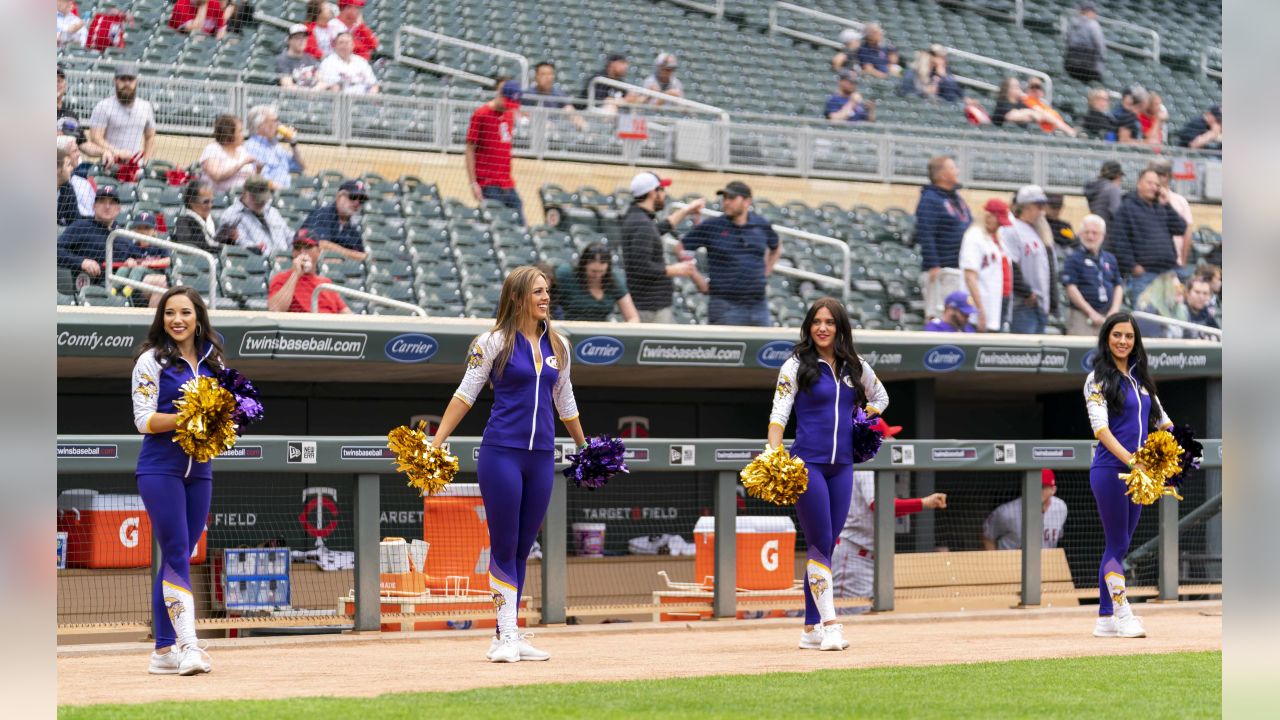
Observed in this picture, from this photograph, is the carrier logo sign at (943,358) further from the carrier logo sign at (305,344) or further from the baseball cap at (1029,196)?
the carrier logo sign at (305,344)

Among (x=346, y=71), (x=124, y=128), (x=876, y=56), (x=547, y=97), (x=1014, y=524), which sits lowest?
(x=1014, y=524)

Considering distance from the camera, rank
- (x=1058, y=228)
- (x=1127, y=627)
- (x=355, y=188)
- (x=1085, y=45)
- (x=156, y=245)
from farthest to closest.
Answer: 1. (x=1085, y=45)
2. (x=1058, y=228)
3. (x=355, y=188)
4. (x=156, y=245)
5. (x=1127, y=627)

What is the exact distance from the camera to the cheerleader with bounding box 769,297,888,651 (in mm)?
8422

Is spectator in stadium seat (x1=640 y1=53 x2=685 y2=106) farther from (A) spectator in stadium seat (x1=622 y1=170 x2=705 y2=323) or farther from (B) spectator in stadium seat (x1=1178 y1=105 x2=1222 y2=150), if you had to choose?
(B) spectator in stadium seat (x1=1178 y1=105 x2=1222 y2=150)

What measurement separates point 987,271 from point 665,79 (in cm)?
618

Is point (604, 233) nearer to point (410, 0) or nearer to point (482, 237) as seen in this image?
point (482, 237)

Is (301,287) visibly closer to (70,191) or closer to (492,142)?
(70,191)

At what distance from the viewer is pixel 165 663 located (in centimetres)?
724

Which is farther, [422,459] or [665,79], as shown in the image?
[665,79]

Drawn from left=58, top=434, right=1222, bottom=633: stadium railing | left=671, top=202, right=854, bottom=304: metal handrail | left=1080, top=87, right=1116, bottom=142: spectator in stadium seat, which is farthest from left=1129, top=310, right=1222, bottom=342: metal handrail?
left=1080, top=87, right=1116, bottom=142: spectator in stadium seat

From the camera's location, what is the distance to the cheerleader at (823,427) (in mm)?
8422

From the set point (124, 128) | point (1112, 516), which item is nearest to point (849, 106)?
point (124, 128)

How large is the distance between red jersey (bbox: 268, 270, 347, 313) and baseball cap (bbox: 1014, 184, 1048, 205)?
7055mm

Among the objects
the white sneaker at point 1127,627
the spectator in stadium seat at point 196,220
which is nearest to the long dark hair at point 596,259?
the spectator in stadium seat at point 196,220
